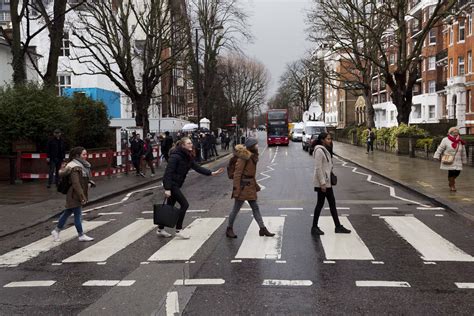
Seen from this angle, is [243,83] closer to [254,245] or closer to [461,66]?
A: [461,66]

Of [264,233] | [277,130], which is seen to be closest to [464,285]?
[264,233]

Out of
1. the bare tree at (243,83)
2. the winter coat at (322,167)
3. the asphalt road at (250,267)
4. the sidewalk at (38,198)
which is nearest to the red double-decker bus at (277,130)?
the bare tree at (243,83)

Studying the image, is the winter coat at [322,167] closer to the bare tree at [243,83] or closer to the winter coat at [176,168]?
the winter coat at [176,168]

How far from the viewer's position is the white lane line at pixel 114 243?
7387 millimetres

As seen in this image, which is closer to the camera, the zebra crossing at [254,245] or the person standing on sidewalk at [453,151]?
the zebra crossing at [254,245]

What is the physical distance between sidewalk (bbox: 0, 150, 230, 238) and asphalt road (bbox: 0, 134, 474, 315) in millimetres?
651

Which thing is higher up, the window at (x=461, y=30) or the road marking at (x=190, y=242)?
the window at (x=461, y=30)

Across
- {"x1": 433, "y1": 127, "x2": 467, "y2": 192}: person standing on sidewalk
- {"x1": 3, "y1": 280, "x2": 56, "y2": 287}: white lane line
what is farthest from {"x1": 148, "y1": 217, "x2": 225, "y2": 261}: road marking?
{"x1": 433, "y1": 127, "x2": 467, "y2": 192}: person standing on sidewalk

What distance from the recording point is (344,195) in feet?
46.7

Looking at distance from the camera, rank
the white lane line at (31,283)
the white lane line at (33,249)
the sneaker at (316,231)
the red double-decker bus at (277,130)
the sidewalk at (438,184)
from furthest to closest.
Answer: the red double-decker bus at (277,130), the sidewalk at (438,184), the sneaker at (316,231), the white lane line at (33,249), the white lane line at (31,283)

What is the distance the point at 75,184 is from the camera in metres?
8.38

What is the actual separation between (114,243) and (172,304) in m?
3.50

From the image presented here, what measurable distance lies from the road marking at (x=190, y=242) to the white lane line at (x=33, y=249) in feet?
6.32

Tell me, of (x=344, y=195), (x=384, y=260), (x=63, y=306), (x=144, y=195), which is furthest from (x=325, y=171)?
(x=144, y=195)
